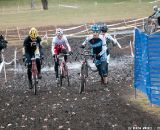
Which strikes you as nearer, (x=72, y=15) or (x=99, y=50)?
(x=99, y=50)

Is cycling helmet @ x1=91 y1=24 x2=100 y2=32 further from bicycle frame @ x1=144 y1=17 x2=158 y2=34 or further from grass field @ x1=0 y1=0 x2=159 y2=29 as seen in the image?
grass field @ x1=0 y1=0 x2=159 y2=29

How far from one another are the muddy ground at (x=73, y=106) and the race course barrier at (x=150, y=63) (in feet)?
1.81

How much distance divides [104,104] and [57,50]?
5605 mm

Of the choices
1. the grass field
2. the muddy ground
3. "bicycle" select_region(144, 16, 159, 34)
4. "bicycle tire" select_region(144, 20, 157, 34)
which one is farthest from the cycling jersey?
the grass field

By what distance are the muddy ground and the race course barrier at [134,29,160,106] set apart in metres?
0.55

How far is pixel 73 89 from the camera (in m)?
18.2

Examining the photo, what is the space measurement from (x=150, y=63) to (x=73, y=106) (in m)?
2.47

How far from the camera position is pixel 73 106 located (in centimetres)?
1480

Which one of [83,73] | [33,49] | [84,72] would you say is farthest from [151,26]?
[83,73]

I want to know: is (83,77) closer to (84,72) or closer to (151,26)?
(84,72)

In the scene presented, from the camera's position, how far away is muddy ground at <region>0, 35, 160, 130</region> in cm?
1237

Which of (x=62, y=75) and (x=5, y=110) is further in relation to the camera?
(x=62, y=75)

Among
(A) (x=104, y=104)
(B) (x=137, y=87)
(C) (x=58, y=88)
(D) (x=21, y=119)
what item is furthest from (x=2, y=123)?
(C) (x=58, y=88)

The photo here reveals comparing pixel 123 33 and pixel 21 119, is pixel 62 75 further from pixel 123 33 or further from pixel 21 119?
pixel 123 33
